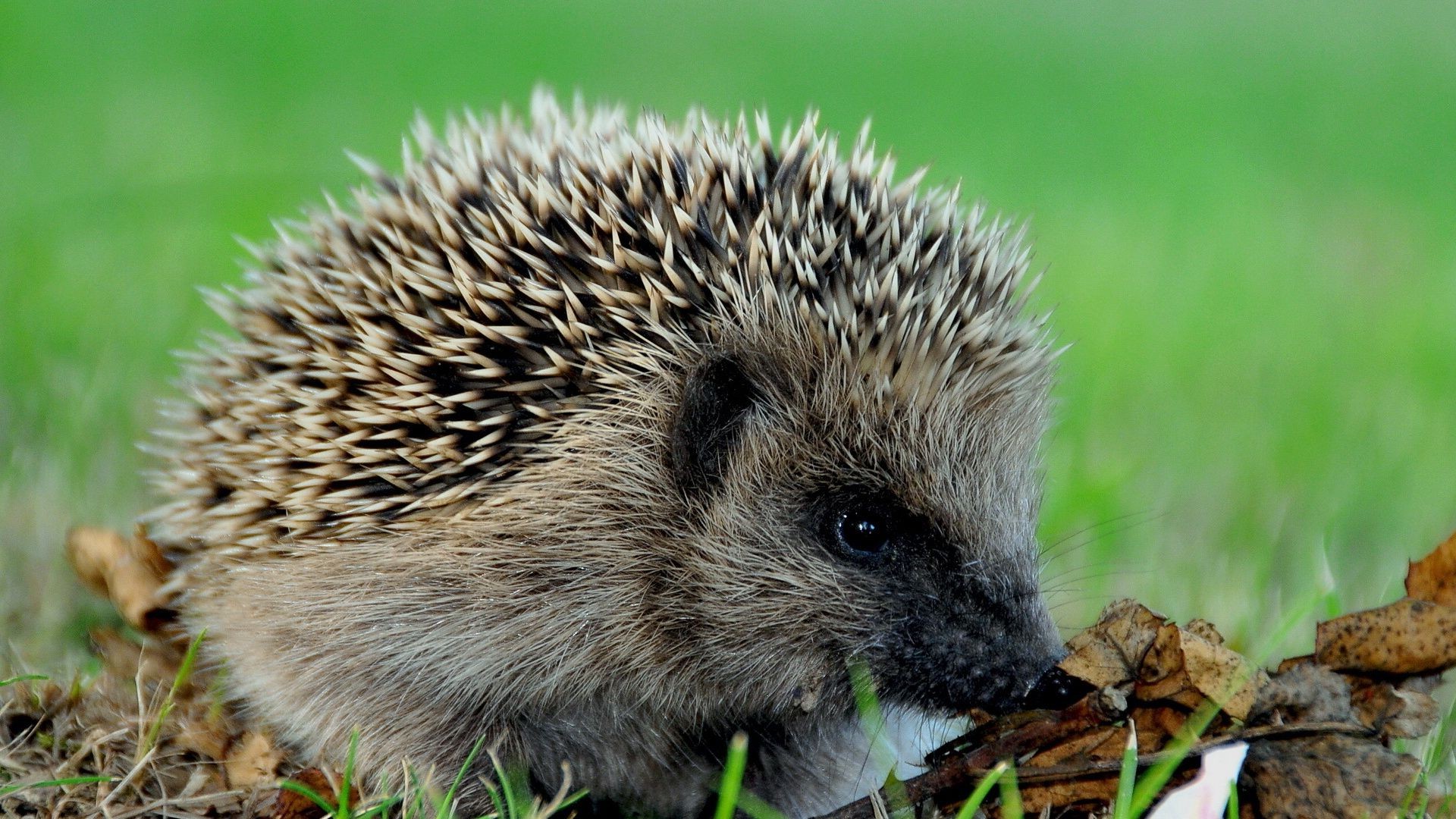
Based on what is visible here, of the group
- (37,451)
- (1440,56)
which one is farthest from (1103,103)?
(37,451)

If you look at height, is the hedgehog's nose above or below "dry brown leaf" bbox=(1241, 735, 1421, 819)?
below

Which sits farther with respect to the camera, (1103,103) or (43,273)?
(1103,103)

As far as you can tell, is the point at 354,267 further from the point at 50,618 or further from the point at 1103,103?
the point at 1103,103

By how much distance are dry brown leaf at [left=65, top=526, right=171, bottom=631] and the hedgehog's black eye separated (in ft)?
5.53

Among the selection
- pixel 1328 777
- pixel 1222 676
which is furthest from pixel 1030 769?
pixel 1328 777

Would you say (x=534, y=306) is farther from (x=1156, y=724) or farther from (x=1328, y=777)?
(x=1328, y=777)

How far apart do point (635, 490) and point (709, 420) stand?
0.21 m

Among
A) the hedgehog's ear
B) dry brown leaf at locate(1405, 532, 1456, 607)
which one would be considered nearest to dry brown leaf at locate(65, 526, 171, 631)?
the hedgehog's ear

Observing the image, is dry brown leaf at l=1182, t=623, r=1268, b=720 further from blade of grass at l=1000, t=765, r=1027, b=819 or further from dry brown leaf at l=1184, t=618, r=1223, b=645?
blade of grass at l=1000, t=765, r=1027, b=819

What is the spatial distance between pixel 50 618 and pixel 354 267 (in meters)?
1.29

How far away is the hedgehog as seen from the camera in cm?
264

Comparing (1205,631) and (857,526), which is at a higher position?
(1205,631)

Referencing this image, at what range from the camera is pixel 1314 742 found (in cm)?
218

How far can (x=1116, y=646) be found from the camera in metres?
2.41
